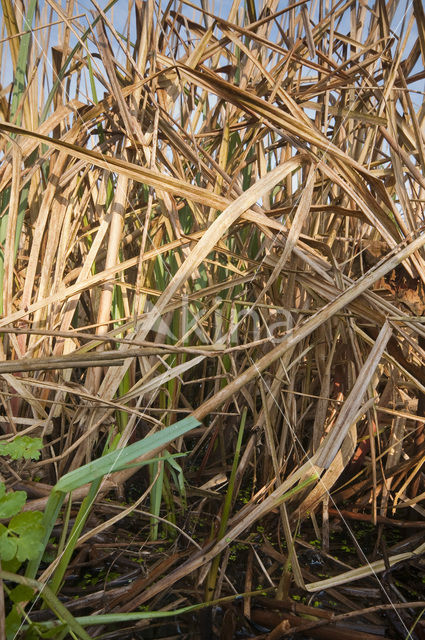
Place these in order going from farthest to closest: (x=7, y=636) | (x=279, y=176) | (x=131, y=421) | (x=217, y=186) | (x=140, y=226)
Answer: (x=140, y=226) < (x=217, y=186) < (x=279, y=176) < (x=131, y=421) < (x=7, y=636)

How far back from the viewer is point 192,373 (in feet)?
3.88

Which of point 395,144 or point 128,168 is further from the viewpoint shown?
point 395,144

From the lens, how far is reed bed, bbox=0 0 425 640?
0.70 metres

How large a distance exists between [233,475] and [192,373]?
0.42 m

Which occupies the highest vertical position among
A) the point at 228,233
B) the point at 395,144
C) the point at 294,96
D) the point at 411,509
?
the point at 294,96

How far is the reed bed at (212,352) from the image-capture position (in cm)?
70

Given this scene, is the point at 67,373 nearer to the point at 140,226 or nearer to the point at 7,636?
the point at 140,226

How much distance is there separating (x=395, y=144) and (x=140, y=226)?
534 mm

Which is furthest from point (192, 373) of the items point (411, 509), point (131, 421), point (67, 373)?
point (411, 509)

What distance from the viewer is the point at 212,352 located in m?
0.65

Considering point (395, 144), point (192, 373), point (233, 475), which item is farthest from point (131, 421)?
point (395, 144)

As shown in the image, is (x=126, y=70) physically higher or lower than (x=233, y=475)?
higher

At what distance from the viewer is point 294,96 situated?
1128 mm

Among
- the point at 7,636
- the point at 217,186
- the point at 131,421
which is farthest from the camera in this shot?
the point at 217,186
